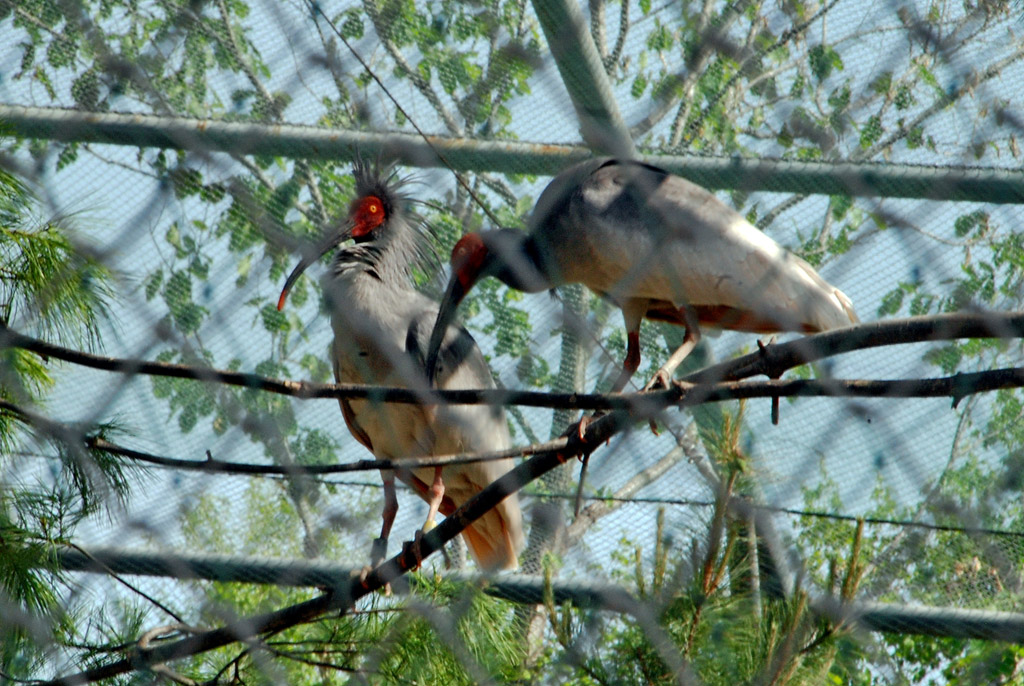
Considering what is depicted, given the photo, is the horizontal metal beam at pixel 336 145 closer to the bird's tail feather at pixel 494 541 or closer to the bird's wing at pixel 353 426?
the bird's wing at pixel 353 426

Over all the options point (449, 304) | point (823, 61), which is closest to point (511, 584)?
point (449, 304)

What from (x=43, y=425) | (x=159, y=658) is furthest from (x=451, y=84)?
(x=159, y=658)

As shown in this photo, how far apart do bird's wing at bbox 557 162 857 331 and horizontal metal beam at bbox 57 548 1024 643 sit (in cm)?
45

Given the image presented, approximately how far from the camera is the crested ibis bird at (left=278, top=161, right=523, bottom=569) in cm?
190

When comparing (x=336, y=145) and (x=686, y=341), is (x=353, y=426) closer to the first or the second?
(x=336, y=145)

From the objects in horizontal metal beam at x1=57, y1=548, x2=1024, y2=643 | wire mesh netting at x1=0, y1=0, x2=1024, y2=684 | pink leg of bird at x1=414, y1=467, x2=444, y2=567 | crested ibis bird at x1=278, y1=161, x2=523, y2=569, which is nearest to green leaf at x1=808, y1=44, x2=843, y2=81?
wire mesh netting at x1=0, y1=0, x2=1024, y2=684

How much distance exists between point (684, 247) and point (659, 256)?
0.05 meters

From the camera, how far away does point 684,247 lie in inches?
61.1

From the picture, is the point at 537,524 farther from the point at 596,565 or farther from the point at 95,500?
the point at 95,500

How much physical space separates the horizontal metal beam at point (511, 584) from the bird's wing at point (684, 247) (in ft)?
1.47

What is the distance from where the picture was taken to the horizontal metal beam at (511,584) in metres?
1.57

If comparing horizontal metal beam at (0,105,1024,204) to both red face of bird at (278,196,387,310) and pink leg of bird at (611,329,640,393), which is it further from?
red face of bird at (278,196,387,310)

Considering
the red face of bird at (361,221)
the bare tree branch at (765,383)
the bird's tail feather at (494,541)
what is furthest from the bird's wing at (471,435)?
the bare tree branch at (765,383)

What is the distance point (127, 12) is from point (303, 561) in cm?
98
